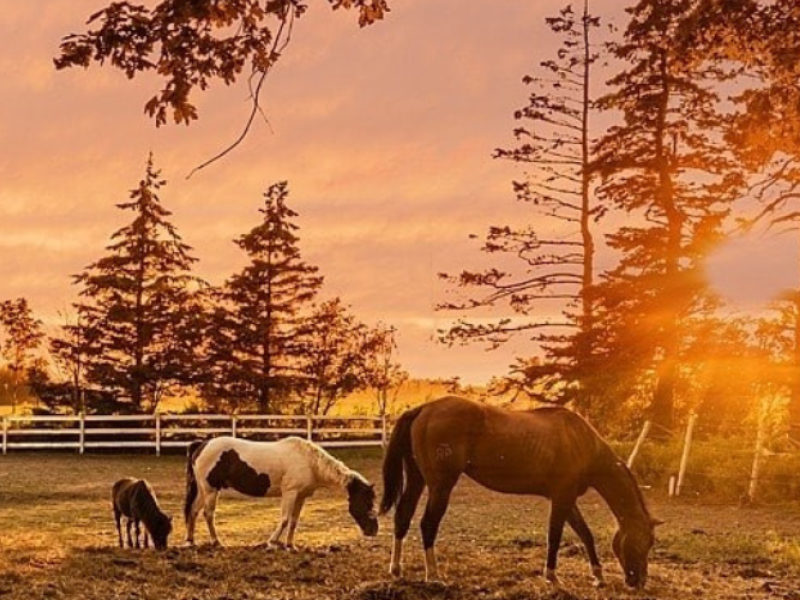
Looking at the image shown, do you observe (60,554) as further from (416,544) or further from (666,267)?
(666,267)

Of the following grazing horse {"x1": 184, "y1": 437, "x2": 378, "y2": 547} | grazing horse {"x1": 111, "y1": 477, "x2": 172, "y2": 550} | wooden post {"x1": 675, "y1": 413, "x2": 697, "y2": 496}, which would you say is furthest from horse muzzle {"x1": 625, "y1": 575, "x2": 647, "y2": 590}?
wooden post {"x1": 675, "y1": 413, "x2": 697, "y2": 496}

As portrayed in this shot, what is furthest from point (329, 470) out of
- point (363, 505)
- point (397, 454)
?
point (397, 454)

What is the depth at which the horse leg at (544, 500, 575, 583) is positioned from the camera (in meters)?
10.1

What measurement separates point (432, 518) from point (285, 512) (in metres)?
3.14

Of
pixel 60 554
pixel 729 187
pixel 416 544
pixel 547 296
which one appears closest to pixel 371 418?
pixel 547 296

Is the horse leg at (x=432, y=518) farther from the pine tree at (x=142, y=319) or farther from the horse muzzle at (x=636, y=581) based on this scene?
the pine tree at (x=142, y=319)

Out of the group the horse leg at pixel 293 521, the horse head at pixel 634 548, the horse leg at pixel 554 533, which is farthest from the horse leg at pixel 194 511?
the horse head at pixel 634 548

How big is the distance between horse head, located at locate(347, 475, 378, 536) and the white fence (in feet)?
66.0

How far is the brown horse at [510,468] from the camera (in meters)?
9.98

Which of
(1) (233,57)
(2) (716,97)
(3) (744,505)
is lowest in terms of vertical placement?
(3) (744,505)

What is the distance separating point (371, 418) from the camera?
1431 inches

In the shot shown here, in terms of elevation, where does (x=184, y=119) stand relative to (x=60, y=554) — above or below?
above

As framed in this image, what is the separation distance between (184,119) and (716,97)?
2629cm

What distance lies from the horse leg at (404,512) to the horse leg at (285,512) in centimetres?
233
